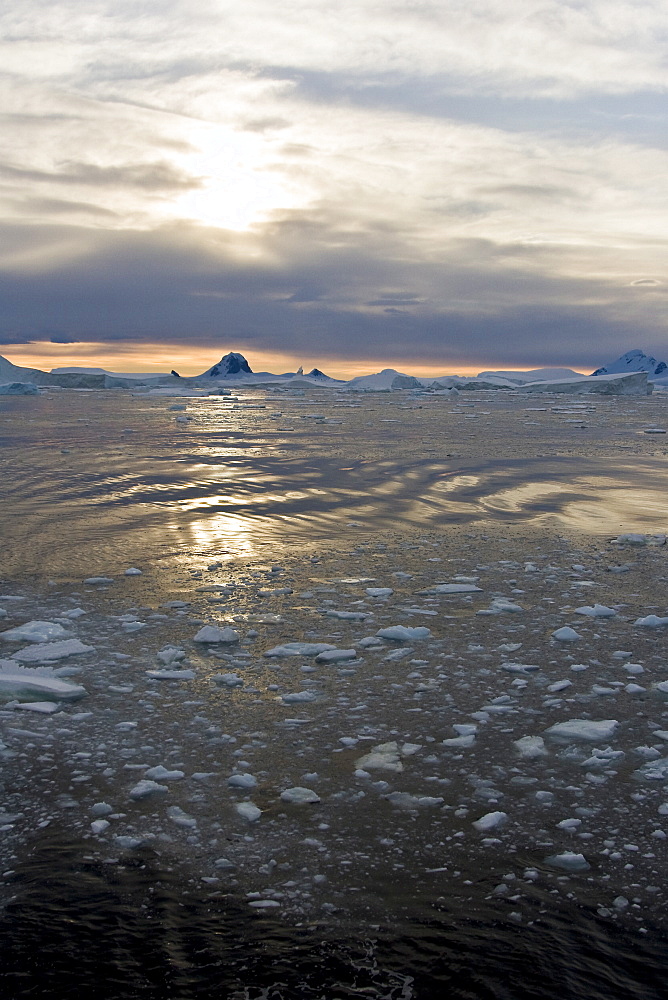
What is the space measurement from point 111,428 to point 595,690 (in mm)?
22064

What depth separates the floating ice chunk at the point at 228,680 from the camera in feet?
13.6

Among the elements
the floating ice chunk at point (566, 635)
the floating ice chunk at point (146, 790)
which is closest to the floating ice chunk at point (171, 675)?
the floating ice chunk at point (146, 790)

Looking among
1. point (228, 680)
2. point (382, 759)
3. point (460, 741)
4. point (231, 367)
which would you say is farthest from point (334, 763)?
point (231, 367)

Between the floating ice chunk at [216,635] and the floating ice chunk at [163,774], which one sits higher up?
the floating ice chunk at [216,635]

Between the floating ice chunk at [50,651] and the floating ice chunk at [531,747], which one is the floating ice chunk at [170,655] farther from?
the floating ice chunk at [531,747]

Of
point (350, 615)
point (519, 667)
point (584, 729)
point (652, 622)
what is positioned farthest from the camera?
point (350, 615)

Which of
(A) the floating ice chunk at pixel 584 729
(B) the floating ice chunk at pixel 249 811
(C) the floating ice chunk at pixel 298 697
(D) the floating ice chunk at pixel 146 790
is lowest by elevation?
(B) the floating ice chunk at pixel 249 811

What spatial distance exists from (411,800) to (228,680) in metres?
1.47

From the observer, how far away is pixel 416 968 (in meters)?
2.21

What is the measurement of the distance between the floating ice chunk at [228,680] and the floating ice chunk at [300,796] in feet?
3.63

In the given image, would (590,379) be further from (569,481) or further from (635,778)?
(635,778)

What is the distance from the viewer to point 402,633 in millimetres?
4883

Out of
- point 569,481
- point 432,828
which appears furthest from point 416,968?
point 569,481

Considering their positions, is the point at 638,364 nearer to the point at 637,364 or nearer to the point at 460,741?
the point at 637,364
